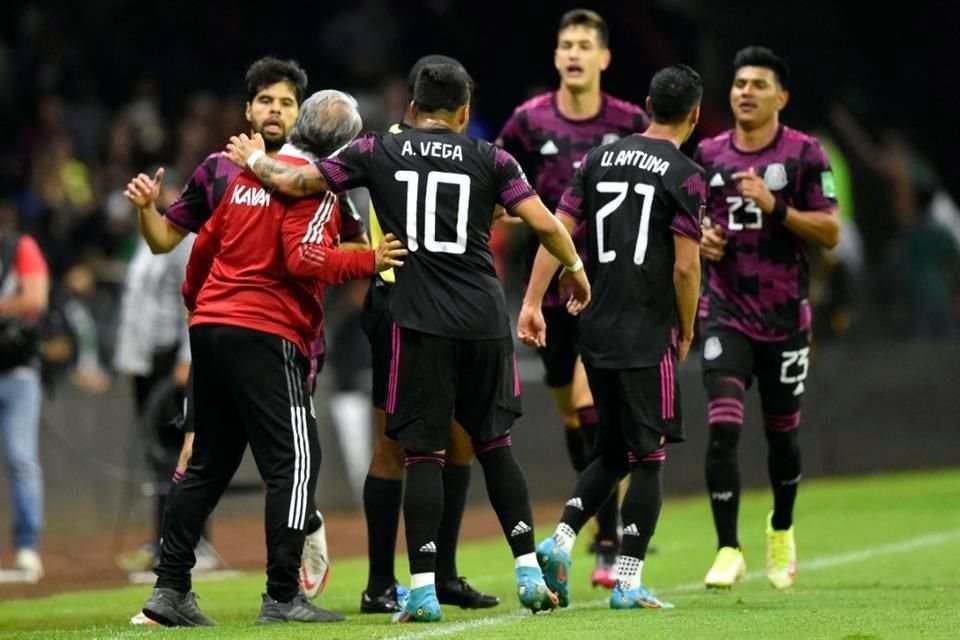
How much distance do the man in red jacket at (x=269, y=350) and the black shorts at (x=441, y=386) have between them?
39cm

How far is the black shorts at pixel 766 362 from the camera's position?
10.7m

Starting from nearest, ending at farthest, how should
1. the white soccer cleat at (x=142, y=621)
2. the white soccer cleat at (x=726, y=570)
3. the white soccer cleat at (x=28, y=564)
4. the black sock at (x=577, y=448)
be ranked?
1. the white soccer cleat at (x=142, y=621)
2. the white soccer cleat at (x=726, y=570)
3. the black sock at (x=577, y=448)
4. the white soccer cleat at (x=28, y=564)

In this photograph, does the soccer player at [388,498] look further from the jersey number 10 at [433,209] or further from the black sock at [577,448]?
the black sock at [577,448]

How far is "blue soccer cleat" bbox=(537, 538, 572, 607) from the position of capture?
9015mm

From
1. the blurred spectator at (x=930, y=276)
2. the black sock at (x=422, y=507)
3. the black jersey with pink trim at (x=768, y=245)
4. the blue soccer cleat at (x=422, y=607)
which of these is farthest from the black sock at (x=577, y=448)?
the blurred spectator at (x=930, y=276)

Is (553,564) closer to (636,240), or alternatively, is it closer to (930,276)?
(636,240)

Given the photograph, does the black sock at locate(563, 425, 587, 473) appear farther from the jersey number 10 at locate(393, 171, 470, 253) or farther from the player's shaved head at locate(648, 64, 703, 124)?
the jersey number 10 at locate(393, 171, 470, 253)

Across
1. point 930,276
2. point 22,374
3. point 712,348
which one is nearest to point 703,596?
point 712,348

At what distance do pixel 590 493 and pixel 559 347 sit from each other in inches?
78.3

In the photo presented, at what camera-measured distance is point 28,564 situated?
43.1ft

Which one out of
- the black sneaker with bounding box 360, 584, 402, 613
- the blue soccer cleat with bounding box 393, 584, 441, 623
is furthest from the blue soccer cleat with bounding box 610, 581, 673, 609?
the black sneaker with bounding box 360, 584, 402, 613

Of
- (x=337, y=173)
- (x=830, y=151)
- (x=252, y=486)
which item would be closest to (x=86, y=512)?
(x=252, y=486)

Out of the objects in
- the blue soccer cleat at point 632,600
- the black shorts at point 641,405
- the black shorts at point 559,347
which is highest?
the black shorts at point 559,347

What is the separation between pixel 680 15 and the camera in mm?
21734
